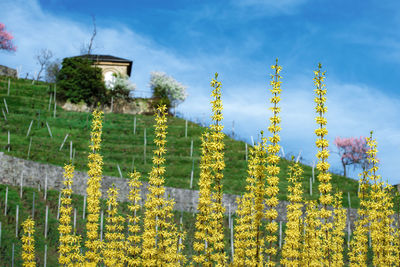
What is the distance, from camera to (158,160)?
663 inches

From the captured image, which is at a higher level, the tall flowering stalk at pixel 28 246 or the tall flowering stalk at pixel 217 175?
the tall flowering stalk at pixel 217 175

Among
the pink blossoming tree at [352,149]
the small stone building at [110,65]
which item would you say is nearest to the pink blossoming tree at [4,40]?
the small stone building at [110,65]

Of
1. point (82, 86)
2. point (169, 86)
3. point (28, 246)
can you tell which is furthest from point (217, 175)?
point (169, 86)

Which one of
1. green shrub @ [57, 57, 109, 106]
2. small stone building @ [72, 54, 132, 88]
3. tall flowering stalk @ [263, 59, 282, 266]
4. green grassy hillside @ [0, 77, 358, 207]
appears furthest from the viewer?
small stone building @ [72, 54, 132, 88]

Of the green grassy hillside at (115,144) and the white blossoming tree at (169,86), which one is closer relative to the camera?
the green grassy hillside at (115,144)

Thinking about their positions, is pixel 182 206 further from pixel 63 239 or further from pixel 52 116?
pixel 52 116

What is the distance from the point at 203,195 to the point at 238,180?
3037cm

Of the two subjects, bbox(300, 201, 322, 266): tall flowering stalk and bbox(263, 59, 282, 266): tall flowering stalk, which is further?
bbox(300, 201, 322, 266): tall flowering stalk

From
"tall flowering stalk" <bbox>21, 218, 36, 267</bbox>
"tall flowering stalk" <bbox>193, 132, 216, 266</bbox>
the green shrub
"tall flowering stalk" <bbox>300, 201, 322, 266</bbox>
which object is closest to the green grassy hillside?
the green shrub

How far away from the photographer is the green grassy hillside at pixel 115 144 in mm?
45438

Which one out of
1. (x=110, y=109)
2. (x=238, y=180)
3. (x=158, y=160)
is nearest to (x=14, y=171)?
(x=238, y=180)

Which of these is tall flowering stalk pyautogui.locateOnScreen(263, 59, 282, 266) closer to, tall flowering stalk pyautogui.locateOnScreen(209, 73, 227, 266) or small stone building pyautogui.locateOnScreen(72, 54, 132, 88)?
tall flowering stalk pyautogui.locateOnScreen(209, 73, 227, 266)

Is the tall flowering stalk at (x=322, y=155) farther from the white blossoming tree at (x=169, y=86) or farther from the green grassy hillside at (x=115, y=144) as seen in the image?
the white blossoming tree at (x=169, y=86)

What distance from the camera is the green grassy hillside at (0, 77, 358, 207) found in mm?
45438
